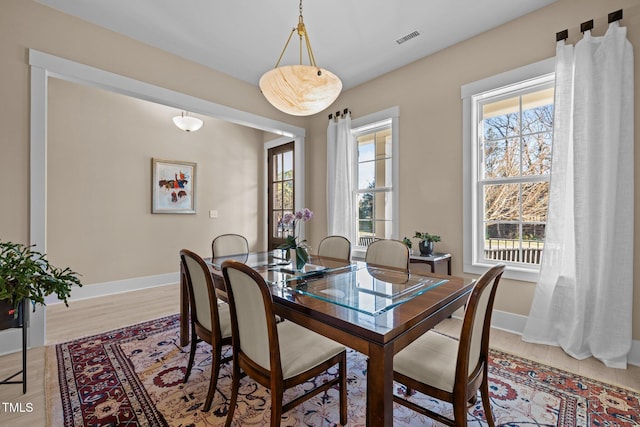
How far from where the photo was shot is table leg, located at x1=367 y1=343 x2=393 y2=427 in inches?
42.9

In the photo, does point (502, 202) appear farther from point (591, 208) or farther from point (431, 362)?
point (431, 362)

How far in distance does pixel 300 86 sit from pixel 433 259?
206 cm

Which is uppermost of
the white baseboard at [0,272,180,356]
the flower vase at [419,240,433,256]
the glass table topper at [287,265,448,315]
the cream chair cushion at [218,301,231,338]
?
the flower vase at [419,240,433,256]

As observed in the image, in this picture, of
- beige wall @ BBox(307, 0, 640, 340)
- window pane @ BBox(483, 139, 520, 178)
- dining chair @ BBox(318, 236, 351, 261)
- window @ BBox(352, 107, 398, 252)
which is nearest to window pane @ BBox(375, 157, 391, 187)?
window @ BBox(352, 107, 398, 252)

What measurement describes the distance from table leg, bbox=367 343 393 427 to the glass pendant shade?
1689 mm

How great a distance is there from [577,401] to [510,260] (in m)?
1.38

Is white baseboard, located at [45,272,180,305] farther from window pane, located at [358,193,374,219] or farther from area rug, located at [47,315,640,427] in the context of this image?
window pane, located at [358,193,374,219]

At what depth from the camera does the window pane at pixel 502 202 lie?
293cm

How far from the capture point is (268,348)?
1.33 m

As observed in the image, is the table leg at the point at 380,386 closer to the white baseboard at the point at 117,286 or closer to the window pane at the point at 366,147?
the window pane at the point at 366,147

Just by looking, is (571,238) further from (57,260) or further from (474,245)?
(57,260)

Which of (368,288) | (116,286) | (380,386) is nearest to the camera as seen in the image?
(380,386)

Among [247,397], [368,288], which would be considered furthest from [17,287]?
[368,288]

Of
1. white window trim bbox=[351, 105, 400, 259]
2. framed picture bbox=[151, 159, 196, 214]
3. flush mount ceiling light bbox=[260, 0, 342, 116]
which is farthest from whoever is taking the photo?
framed picture bbox=[151, 159, 196, 214]
